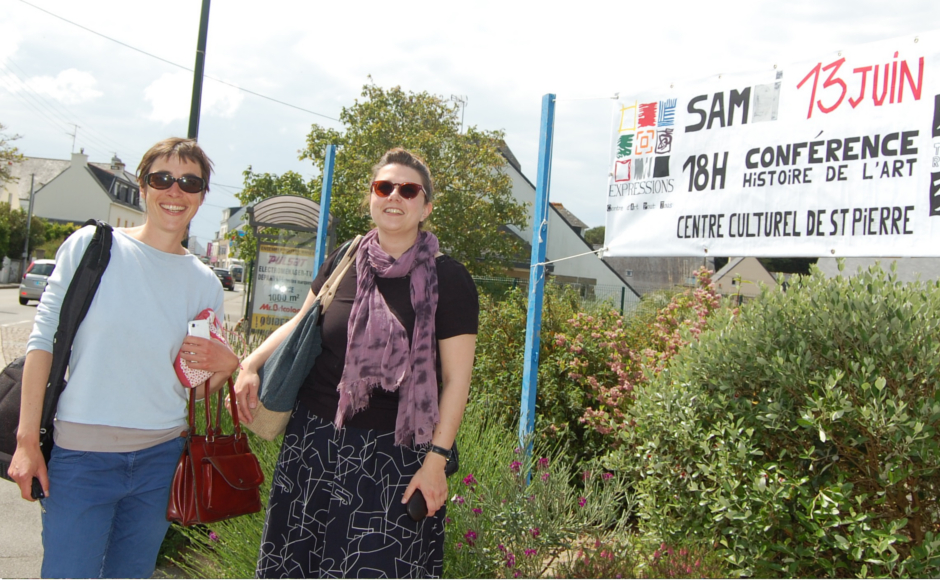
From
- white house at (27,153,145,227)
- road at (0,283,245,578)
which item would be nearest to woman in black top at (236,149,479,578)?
road at (0,283,245,578)

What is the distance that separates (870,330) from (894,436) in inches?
16.7

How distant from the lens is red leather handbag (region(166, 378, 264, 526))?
2309 millimetres

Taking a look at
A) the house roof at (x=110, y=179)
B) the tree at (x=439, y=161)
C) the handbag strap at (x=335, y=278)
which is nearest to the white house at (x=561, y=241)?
the tree at (x=439, y=161)

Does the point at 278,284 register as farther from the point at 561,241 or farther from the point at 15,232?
the point at 15,232

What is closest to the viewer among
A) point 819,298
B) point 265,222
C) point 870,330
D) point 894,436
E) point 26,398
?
point 26,398

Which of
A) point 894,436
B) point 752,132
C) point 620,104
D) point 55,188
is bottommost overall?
point 894,436

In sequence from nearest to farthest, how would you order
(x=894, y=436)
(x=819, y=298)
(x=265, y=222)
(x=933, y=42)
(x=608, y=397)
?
(x=894, y=436) → (x=819, y=298) → (x=933, y=42) → (x=608, y=397) → (x=265, y=222)

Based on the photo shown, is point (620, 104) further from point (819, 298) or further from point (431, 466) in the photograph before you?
point (431, 466)

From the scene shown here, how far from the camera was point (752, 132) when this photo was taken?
3674 mm

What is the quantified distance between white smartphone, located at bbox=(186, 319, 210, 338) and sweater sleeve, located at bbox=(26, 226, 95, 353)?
389mm

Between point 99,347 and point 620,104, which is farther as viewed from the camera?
point 620,104

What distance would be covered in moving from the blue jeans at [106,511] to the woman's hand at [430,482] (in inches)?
33.2

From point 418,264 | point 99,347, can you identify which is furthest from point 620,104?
point 99,347

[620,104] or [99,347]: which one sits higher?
[620,104]
